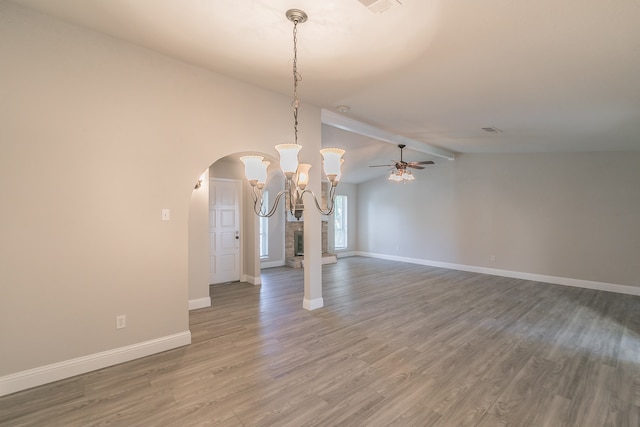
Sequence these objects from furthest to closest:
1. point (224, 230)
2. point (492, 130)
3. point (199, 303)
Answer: point (224, 230)
point (492, 130)
point (199, 303)

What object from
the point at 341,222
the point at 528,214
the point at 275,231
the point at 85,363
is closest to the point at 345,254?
the point at 341,222

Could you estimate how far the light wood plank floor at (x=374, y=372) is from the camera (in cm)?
216

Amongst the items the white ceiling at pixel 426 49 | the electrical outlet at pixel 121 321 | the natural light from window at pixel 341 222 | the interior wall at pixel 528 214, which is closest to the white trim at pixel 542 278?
the interior wall at pixel 528 214

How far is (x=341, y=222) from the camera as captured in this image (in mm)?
10148

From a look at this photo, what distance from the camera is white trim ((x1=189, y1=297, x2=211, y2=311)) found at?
4484mm

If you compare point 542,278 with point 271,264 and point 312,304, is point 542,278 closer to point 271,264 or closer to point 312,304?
point 312,304

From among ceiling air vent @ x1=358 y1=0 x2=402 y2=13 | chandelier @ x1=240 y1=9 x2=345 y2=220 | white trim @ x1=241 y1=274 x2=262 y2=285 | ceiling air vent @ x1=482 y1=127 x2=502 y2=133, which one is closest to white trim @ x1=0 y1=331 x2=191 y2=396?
chandelier @ x1=240 y1=9 x2=345 y2=220

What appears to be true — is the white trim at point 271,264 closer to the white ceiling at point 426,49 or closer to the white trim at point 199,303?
the white trim at point 199,303

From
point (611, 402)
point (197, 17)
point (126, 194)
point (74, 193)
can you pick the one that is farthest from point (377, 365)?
point (197, 17)

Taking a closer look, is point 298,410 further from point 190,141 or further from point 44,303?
point 190,141

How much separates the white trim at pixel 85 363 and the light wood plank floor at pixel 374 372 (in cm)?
7

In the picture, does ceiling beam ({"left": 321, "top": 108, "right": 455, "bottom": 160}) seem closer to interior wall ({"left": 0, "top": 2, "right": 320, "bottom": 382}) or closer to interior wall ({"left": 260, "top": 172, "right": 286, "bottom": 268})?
interior wall ({"left": 0, "top": 2, "right": 320, "bottom": 382})

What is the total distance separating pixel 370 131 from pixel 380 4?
11.0 ft

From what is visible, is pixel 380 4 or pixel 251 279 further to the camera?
pixel 251 279
